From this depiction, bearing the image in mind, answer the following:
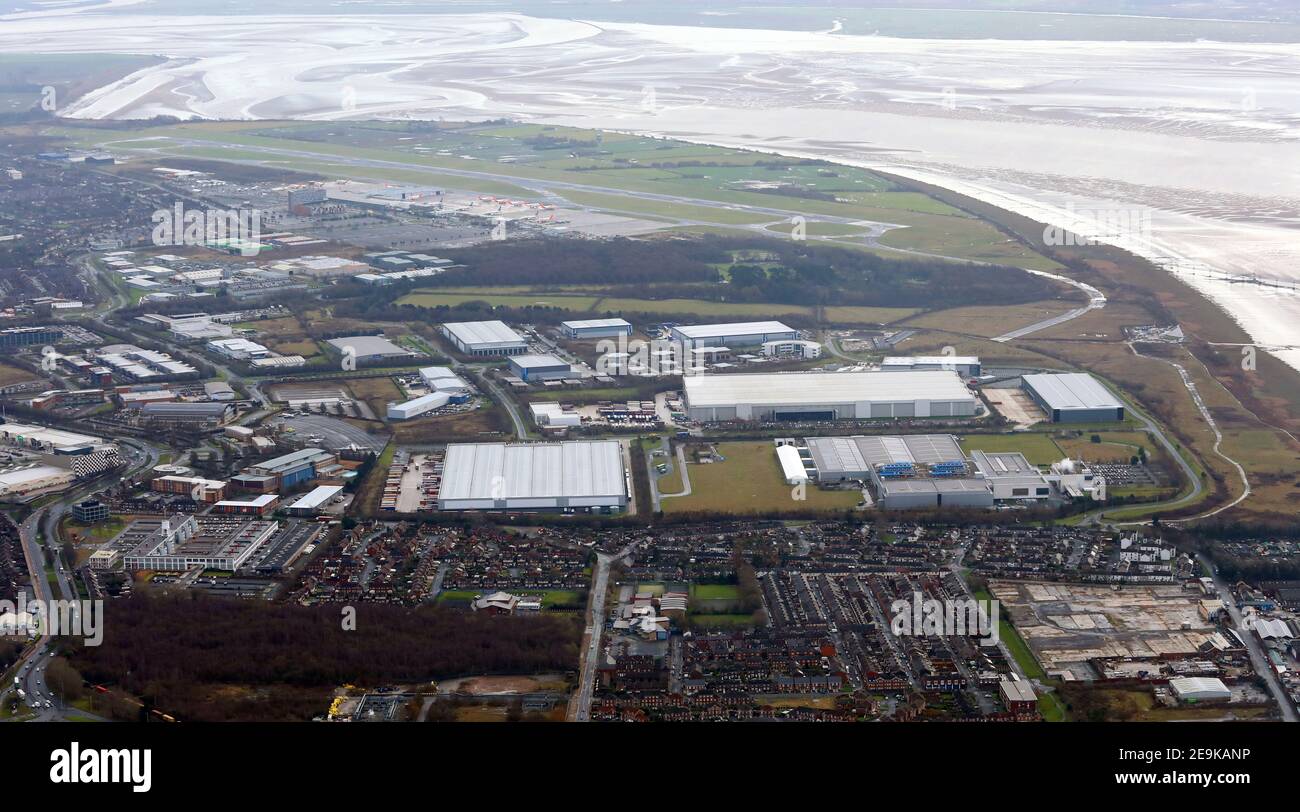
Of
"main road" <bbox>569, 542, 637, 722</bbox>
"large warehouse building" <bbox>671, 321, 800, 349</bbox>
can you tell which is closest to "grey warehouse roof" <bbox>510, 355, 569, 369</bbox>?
"large warehouse building" <bbox>671, 321, 800, 349</bbox>

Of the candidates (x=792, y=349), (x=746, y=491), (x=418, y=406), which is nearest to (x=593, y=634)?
(x=746, y=491)

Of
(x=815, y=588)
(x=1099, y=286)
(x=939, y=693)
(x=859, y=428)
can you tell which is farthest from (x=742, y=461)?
(x=1099, y=286)

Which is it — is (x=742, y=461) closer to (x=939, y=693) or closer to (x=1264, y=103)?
(x=939, y=693)

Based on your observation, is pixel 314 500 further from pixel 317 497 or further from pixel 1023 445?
pixel 1023 445

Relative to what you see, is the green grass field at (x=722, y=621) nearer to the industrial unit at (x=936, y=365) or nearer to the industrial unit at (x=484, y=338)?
the industrial unit at (x=936, y=365)

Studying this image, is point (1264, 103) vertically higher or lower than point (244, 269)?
higher

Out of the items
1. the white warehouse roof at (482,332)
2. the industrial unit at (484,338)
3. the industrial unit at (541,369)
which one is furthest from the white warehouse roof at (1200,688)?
the white warehouse roof at (482,332)
